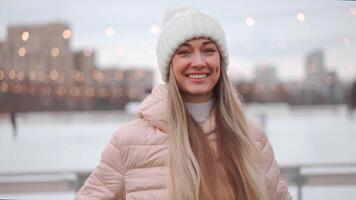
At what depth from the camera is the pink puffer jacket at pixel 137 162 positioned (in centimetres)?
77

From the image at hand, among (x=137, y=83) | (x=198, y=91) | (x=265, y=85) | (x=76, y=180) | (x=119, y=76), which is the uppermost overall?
(x=198, y=91)

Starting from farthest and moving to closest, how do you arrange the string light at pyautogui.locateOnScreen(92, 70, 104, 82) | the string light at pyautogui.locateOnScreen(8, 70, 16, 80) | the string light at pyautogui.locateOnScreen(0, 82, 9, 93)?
1. the string light at pyautogui.locateOnScreen(92, 70, 104, 82)
2. the string light at pyautogui.locateOnScreen(0, 82, 9, 93)
3. the string light at pyautogui.locateOnScreen(8, 70, 16, 80)

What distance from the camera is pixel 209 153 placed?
76 cm

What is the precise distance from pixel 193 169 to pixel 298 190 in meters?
2.23

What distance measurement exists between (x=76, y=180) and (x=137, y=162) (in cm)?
224

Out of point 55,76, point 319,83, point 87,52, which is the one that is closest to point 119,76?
point 87,52

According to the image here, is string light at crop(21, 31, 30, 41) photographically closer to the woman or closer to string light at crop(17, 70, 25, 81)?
string light at crop(17, 70, 25, 81)

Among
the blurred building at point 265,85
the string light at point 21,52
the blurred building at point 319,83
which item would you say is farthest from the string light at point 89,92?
the blurred building at point 319,83

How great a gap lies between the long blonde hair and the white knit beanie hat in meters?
0.03

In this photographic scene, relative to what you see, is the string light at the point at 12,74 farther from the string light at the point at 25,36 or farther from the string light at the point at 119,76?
the string light at the point at 119,76

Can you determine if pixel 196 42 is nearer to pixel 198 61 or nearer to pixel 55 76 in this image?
pixel 198 61

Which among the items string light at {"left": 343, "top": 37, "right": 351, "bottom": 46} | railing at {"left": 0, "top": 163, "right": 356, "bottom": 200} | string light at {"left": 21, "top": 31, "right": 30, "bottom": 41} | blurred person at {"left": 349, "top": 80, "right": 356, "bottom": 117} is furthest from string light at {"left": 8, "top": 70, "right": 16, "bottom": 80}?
blurred person at {"left": 349, "top": 80, "right": 356, "bottom": 117}

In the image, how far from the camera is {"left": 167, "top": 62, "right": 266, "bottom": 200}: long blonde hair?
2.39 ft

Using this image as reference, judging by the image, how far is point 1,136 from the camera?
533 centimetres
